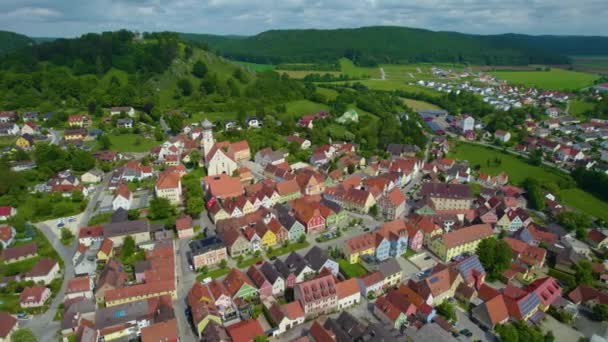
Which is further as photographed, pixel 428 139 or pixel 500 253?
pixel 428 139

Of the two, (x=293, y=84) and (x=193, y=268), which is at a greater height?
(x=293, y=84)

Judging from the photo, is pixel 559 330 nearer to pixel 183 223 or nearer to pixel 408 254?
pixel 408 254

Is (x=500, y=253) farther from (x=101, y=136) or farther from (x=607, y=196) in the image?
(x=101, y=136)

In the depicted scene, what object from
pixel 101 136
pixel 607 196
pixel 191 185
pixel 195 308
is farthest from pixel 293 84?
pixel 195 308

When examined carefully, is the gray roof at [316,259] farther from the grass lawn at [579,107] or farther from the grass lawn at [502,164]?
the grass lawn at [579,107]

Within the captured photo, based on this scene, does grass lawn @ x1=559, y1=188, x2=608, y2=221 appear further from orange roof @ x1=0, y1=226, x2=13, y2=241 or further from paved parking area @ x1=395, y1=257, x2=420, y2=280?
orange roof @ x1=0, y1=226, x2=13, y2=241

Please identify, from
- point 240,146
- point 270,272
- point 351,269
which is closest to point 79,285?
point 270,272
